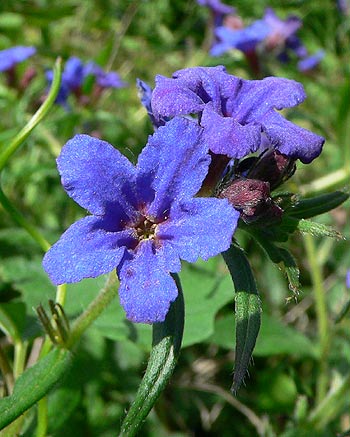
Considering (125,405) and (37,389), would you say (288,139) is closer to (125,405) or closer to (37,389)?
(37,389)

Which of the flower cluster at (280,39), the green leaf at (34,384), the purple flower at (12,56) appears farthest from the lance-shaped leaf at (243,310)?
the flower cluster at (280,39)

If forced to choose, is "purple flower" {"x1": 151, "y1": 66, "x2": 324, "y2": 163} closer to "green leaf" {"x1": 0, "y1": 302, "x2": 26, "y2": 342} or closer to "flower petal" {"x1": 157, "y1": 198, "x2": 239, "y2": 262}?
"flower petal" {"x1": 157, "y1": 198, "x2": 239, "y2": 262}

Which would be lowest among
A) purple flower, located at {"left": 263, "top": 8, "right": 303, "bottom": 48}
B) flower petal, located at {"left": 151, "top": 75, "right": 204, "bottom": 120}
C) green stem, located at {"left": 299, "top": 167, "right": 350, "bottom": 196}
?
green stem, located at {"left": 299, "top": 167, "right": 350, "bottom": 196}

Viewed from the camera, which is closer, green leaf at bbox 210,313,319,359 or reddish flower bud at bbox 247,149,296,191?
reddish flower bud at bbox 247,149,296,191

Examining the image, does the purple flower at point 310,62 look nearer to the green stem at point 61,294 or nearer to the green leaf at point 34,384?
the green stem at point 61,294

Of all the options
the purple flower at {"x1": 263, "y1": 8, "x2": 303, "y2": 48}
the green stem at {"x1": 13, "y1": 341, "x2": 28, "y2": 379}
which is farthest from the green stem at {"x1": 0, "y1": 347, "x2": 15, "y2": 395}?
the purple flower at {"x1": 263, "y1": 8, "x2": 303, "y2": 48}

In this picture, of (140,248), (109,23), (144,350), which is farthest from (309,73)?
(140,248)
